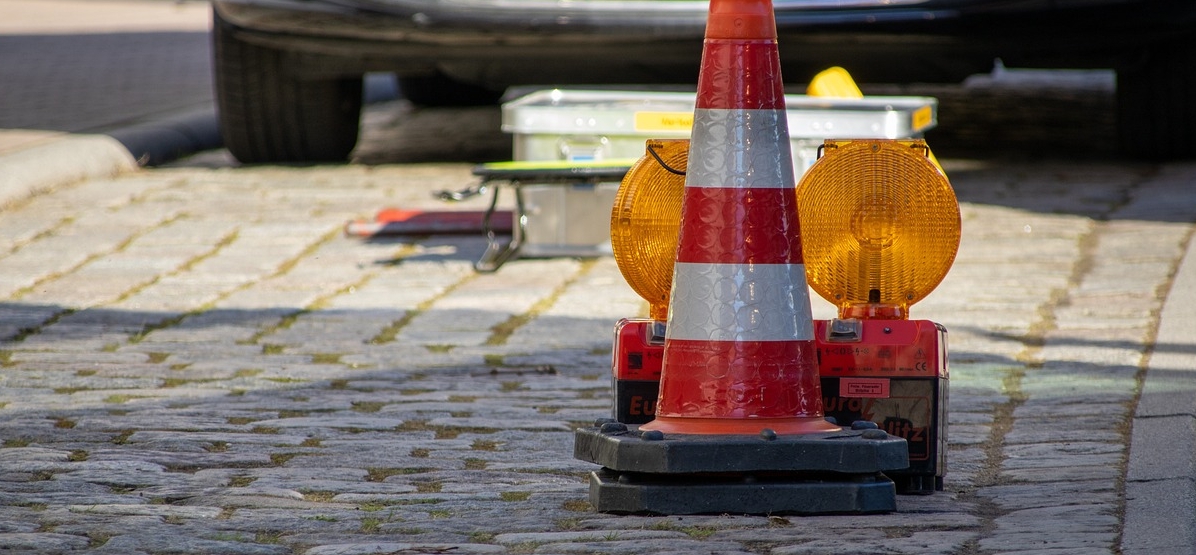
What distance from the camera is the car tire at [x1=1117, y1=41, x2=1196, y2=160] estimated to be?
21.6 feet

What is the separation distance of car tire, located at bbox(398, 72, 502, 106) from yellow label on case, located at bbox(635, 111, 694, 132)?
4669 millimetres

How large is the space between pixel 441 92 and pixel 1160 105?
14.8ft

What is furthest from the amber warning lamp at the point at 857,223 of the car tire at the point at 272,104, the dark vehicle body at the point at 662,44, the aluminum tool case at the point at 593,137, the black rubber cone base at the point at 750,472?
the car tire at the point at 272,104

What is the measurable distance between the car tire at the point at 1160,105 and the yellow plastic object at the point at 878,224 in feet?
13.2

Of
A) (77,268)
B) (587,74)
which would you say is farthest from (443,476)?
(587,74)

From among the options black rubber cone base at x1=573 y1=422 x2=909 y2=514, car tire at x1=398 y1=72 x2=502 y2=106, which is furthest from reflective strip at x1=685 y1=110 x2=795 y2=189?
car tire at x1=398 y1=72 x2=502 y2=106

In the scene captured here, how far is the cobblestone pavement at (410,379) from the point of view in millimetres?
2650

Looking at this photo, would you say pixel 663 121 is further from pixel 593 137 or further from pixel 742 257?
pixel 742 257

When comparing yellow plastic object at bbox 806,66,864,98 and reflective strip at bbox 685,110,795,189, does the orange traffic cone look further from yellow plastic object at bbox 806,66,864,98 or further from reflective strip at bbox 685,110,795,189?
yellow plastic object at bbox 806,66,864,98

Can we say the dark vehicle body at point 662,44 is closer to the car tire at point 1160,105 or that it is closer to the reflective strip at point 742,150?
the car tire at point 1160,105

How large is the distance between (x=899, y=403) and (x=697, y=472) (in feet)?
1.42

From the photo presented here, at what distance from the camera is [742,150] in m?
2.73

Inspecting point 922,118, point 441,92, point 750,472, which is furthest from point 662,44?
point 441,92

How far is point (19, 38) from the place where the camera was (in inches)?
530
